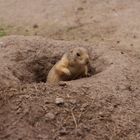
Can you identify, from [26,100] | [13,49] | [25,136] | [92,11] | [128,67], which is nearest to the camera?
[25,136]

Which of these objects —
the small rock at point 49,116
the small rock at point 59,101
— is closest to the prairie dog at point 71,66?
the small rock at point 59,101

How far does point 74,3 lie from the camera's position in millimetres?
11781

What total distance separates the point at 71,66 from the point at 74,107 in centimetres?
141

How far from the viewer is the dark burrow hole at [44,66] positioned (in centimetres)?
777

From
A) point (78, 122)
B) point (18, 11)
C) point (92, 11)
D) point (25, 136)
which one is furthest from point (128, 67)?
point (18, 11)

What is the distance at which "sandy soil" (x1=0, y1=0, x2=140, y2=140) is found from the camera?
601 centimetres

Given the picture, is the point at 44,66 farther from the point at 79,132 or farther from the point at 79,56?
the point at 79,132

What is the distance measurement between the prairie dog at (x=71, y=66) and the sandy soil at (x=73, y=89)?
0.86ft

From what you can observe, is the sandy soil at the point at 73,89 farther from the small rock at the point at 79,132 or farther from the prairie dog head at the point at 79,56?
the prairie dog head at the point at 79,56

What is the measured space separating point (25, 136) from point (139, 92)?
1693 mm

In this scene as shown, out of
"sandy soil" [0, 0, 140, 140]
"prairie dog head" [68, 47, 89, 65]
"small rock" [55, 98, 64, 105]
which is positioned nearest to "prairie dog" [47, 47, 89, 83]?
"prairie dog head" [68, 47, 89, 65]

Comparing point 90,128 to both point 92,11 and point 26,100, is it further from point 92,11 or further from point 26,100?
point 92,11

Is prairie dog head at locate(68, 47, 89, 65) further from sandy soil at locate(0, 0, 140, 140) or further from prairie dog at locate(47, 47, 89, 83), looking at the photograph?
sandy soil at locate(0, 0, 140, 140)

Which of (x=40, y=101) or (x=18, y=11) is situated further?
(x=18, y=11)
